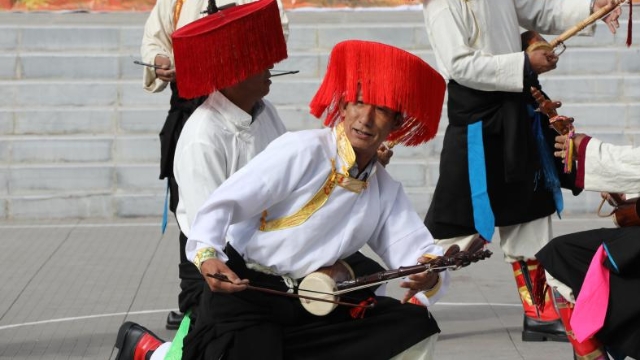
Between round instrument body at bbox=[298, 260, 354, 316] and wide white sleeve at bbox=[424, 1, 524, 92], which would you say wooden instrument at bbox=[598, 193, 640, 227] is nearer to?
wide white sleeve at bbox=[424, 1, 524, 92]

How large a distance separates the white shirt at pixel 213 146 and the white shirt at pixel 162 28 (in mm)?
1096

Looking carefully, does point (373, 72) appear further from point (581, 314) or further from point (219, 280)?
point (581, 314)

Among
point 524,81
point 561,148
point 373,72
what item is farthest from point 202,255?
point 524,81

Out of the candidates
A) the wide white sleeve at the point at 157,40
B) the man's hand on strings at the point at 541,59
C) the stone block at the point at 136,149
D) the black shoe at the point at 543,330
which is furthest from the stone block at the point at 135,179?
the man's hand on strings at the point at 541,59

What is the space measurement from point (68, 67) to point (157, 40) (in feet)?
16.5

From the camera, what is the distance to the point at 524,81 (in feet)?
19.8

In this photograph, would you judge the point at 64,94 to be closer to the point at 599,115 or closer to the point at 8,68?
the point at 8,68

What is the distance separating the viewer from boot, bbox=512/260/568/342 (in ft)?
20.4

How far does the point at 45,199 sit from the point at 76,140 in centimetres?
57

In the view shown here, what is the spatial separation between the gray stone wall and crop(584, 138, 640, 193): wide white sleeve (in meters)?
5.21

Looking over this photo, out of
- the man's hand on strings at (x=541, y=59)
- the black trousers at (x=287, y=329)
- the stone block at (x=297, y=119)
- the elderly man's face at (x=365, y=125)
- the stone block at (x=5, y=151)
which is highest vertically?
the elderly man's face at (x=365, y=125)

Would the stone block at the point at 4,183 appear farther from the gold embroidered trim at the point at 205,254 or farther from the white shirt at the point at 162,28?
the gold embroidered trim at the point at 205,254

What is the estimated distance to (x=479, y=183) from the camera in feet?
20.2

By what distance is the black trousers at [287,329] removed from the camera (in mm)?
4121
